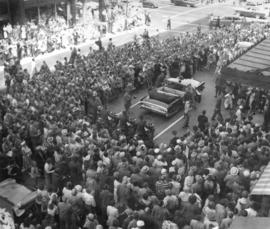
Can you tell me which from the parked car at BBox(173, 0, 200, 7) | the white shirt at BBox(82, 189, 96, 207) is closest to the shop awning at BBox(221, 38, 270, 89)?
the white shirt at BBox(82, 189, 96, 207)

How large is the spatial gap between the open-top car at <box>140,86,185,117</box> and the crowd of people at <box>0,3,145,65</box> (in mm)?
8498

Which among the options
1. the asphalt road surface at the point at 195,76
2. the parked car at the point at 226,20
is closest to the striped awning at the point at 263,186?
the asphalt road surface at the point at 195,76

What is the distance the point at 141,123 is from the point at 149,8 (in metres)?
35.3

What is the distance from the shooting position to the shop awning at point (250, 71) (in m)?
14.3

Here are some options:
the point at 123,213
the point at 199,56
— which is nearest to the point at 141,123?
the point at 123,213

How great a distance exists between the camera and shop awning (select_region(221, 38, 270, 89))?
47.0 feet

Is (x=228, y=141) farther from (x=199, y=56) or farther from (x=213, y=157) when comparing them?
(x=199, y=56)

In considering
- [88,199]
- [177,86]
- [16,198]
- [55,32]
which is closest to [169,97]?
[177,86]

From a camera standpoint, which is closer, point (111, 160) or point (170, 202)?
point (170, 202)

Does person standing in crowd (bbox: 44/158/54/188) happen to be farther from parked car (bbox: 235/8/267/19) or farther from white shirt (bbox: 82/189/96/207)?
parked car (bbox: 235/8/267/19)

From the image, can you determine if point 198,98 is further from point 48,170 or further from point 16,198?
point 16,198

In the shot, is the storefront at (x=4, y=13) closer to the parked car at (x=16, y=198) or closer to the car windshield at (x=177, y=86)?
the car windshield at (x=177, y=86)

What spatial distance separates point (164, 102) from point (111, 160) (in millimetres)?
7134

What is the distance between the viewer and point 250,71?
14375mm
